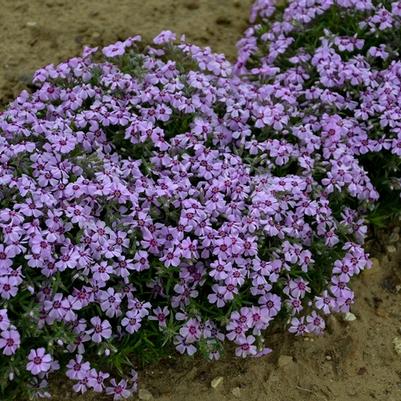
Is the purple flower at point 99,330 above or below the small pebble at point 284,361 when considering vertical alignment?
above

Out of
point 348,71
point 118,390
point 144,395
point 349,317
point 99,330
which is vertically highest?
point 348,71

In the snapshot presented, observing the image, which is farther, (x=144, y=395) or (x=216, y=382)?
(x=216, y=382)

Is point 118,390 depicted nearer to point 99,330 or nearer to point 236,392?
point 99,330

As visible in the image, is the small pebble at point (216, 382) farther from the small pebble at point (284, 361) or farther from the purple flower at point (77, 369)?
the purple flower at point (77, 369)

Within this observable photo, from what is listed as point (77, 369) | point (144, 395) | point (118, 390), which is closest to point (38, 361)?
point (77, 369)

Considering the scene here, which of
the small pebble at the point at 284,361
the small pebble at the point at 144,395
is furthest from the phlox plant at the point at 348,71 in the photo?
the small pebble at the point at 144,395

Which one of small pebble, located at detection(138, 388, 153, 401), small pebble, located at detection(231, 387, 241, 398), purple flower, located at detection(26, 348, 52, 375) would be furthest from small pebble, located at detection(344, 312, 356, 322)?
purple flower, located at detection(26, 348, 52, 375)
